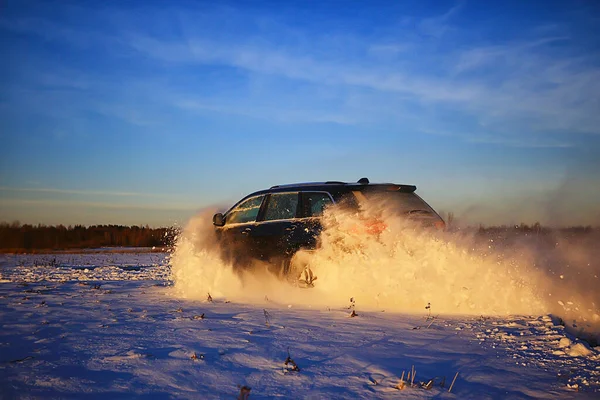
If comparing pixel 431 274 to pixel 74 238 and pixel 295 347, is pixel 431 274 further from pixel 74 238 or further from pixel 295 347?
pixel 74 238

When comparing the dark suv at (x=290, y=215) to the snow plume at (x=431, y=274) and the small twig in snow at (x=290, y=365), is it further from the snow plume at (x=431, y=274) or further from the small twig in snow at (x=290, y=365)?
the small twig in snow at (x=290, y=365)

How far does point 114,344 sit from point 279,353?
1558mm

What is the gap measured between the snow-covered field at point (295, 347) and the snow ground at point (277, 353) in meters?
0.01

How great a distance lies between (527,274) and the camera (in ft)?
23.2

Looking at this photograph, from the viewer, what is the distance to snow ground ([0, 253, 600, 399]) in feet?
11.1

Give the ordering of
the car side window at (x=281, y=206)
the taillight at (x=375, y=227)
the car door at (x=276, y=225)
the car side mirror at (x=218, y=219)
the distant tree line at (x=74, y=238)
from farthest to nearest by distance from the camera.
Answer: the distant tree line at (x=74, y=238) < the car side mirror at (x=218, y=219) < the car side window at (x=281, y=206) < the car door at (x=276, y=225) < the taillight at (x=375, y=227)

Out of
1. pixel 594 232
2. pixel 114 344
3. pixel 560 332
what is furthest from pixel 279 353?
pixel 594 232

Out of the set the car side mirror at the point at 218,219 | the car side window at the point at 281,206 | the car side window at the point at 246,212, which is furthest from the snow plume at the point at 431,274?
the car side mirror at the point at 218,219

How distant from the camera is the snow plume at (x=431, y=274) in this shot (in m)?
6.75

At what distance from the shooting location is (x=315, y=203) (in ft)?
25.9

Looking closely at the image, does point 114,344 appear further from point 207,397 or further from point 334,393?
point 334,393

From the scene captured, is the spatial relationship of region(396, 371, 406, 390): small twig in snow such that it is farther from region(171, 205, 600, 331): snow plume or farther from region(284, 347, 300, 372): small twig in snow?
region(171, 205, 600, 331): snow plume

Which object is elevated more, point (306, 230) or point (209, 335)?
point (306, 230)

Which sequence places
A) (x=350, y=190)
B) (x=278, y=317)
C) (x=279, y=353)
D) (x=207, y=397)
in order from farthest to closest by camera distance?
(x=350, y=190) → (x=278, y=317) → (x=279, y=353) → (x=207, y=397)
